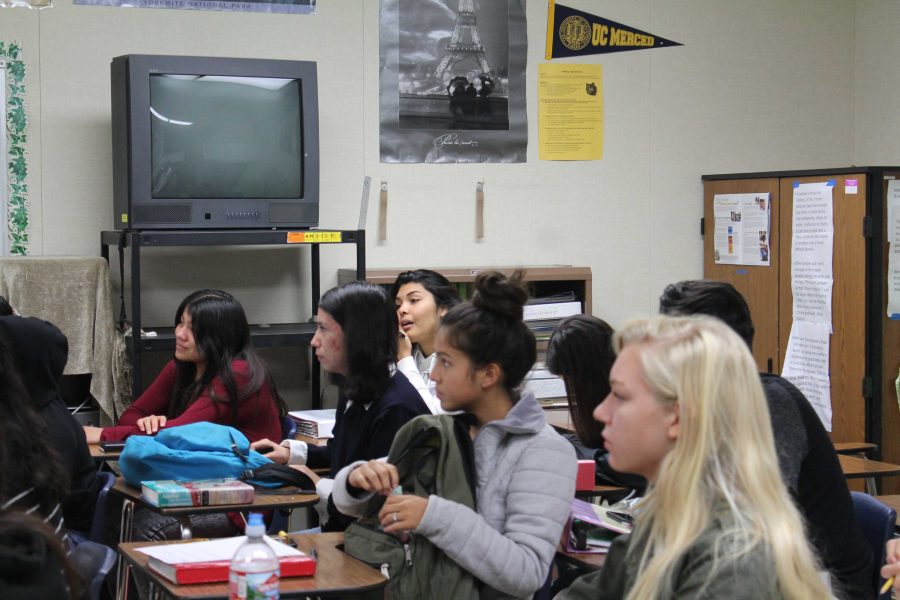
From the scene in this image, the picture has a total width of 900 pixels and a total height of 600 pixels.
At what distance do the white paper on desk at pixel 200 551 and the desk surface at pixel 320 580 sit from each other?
0.03m

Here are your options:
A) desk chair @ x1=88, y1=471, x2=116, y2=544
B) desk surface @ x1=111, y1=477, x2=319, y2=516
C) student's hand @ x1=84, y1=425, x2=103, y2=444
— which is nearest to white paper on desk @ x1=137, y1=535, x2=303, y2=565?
desk surface @ x1=111, y1=477, x2=319, y2=516

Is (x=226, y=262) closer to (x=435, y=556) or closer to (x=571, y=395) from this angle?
(x=571, y=395)

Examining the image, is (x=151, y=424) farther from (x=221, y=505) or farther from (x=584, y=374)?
(x=584, y=374)

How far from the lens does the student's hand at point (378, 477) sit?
7.04ft

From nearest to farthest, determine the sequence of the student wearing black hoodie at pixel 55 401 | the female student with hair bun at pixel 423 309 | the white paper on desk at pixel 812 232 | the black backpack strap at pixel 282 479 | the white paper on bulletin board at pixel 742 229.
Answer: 1. the student wearing black hoodie at pixel 55 401
2. the black backpack strap at pixel 282 479
3. the female student with hair bun at pixel 423 309
4. the white paper on desk at pixel 812 232
5. the white paper on bulletin board at pixel 742 229

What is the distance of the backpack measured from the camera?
210 centimetres

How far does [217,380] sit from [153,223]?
841 mm

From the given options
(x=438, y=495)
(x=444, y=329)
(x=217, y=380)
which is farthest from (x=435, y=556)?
(x=217, y=380)

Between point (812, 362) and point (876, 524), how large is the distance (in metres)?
2.39

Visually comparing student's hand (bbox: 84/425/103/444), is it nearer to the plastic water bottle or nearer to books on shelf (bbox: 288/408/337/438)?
books on shelf (bbox: 288/408/337/438)

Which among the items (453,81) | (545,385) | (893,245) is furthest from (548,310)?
(893,245)

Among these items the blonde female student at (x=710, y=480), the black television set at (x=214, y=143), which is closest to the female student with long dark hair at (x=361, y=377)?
the blonde female student at (x=710, y=480)

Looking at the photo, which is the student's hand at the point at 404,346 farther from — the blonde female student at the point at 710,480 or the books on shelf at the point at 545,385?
the blonde female student at the point at 710,480

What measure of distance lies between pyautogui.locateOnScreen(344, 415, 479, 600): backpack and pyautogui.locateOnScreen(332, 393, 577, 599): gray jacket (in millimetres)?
35
